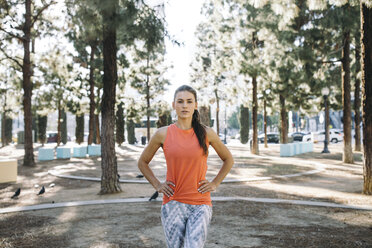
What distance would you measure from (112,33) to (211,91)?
2494 cm

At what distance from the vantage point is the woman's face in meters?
2.63

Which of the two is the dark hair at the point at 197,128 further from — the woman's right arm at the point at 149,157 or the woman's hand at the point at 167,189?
the woman's hand at the point at 167,189

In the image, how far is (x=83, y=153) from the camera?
75.5 ft

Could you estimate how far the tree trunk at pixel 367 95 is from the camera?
8.48m

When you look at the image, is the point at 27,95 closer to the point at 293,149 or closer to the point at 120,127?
the point at 293,149

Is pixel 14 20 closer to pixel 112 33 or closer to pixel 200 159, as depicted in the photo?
pixel 112 33

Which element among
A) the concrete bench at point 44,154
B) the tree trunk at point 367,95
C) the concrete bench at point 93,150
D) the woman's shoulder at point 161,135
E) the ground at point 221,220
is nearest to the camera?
the woman's shoulder at point 161,135

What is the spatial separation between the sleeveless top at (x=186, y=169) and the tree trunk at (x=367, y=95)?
7.43 metres

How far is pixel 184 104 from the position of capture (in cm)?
263

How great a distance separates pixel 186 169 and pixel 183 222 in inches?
15.4

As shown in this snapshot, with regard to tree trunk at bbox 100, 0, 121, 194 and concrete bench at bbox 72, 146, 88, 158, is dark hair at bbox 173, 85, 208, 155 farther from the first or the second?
concrete bench at bbox 72, 146, 88, 158

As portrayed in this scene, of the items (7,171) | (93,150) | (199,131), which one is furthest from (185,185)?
(93,150)

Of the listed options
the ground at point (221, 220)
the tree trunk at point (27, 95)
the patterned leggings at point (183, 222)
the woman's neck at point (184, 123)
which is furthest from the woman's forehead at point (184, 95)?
the tree trunk at point (27, 95)

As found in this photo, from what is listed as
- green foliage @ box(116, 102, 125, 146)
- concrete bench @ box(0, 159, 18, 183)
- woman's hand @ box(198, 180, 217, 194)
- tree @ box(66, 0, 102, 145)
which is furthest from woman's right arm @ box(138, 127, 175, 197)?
green foliage @ box(116, 102, 125, 146)
